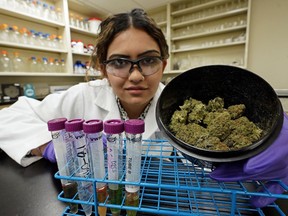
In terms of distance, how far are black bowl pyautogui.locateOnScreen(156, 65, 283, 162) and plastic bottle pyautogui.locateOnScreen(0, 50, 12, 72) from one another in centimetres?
206

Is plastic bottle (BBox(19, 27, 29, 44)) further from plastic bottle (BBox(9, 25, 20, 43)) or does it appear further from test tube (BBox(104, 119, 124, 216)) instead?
test tube (BBox(104, 119, 124, 216))

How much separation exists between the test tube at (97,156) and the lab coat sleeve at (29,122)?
42 cm

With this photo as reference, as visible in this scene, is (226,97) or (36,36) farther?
(36,36)

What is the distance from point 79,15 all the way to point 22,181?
8.94ft

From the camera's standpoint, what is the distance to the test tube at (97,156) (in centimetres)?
26

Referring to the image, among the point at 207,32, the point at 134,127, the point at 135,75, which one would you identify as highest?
the point at 207,32

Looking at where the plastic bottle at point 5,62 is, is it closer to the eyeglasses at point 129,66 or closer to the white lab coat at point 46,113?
the white lab coat at point 46,113

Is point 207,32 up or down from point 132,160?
up

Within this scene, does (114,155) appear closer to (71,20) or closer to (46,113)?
(46,113)

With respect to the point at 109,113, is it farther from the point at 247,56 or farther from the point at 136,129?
the point at 247,56

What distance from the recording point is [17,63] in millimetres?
1821

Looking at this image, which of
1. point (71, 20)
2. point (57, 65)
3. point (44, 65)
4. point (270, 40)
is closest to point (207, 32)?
point (270, 40)

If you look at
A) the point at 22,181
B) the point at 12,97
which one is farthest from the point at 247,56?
the point at 12,97

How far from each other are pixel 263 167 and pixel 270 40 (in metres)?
2.51
